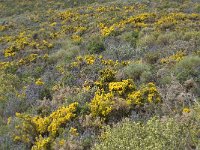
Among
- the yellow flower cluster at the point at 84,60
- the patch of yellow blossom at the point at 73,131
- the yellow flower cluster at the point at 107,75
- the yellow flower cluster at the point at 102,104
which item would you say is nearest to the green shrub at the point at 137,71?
the yellow flower cluster at the point at 107,75

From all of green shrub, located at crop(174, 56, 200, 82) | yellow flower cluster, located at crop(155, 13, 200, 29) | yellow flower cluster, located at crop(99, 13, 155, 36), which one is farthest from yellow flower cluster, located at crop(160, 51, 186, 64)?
yellow flower cluster, located at crop(99, 13, 155, 36)

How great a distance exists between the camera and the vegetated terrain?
18.2 ft

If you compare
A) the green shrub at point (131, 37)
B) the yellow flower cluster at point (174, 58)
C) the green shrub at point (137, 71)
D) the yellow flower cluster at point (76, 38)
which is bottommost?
the yellow flower cluster at point (76, 38)

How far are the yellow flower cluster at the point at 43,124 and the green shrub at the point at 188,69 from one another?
8.50 ft

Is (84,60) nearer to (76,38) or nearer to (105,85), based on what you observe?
(105,85)

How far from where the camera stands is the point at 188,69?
840 centimetres

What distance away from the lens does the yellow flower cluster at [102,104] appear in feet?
22.6

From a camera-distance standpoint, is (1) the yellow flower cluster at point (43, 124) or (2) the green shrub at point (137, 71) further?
(2) the green shrub at point (137, 71)

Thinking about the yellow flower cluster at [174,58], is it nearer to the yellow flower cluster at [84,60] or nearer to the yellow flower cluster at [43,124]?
the yellow flower cluster at [84,60]

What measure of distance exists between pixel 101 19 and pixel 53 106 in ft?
32.3

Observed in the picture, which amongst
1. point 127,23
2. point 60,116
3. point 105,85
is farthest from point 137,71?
point 127,23

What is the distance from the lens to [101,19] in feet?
55.9

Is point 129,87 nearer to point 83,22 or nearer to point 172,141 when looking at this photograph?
point 172,141

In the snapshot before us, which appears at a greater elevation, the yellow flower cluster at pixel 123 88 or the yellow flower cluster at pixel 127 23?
the yellow flower cluster at pixel 123 88
